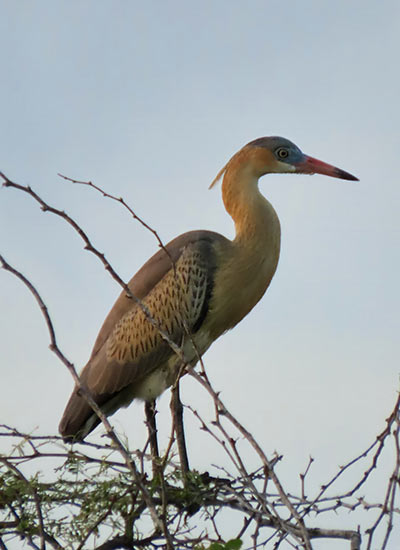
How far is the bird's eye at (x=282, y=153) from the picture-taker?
600 centimetres

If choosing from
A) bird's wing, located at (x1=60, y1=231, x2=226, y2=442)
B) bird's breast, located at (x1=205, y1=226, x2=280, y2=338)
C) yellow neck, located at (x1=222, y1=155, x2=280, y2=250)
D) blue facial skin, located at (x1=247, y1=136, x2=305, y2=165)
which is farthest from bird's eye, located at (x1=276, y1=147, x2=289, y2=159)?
bird's wing, located at (x1=60, y1=231, x2=226, y2=442)

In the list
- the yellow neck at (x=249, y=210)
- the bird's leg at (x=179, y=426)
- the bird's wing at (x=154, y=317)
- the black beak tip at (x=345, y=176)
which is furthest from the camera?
the black beak tip at (x=345, y=176)

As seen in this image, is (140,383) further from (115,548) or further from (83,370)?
(115,548)

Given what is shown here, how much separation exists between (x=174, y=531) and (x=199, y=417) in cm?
62

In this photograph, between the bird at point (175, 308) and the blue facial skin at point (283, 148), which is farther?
the blue facial skin at point (283, 148)

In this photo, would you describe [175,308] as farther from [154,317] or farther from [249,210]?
[249,210]

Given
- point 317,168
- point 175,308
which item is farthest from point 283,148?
point 175,308

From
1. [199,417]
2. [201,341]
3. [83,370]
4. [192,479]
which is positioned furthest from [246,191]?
[199,417]

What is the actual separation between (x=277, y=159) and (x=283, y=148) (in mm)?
81

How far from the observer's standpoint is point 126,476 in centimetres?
377

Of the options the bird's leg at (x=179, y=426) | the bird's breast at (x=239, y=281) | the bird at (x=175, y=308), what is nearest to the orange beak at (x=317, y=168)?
the bird at (x=175, y=308)

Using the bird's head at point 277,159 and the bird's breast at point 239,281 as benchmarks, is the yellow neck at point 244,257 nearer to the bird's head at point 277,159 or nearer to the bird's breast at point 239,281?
the bird's breast at point 239,281

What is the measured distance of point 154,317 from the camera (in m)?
5.31

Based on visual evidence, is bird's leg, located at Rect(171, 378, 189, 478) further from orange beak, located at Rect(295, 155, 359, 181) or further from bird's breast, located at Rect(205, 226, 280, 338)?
orange beak, located at Rect(295, 155, 359, 181)
